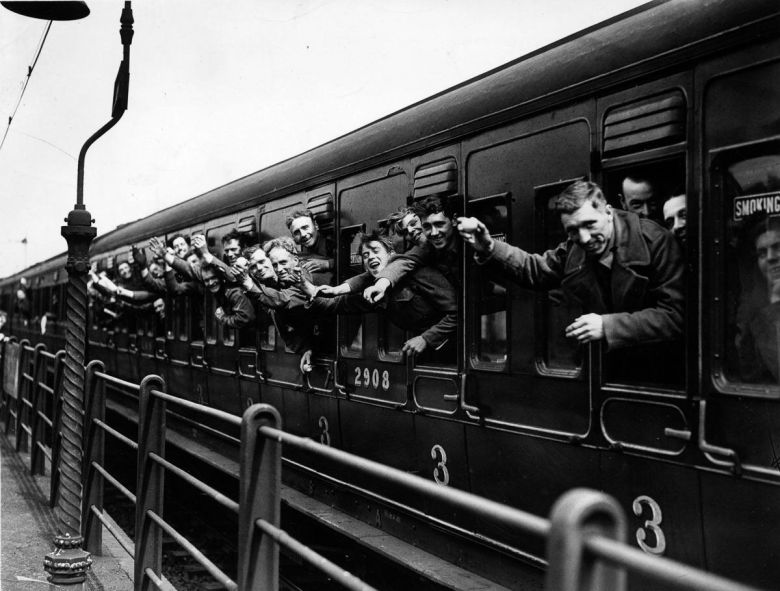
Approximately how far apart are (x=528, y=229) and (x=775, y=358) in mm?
1702

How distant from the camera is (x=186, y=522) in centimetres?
1013

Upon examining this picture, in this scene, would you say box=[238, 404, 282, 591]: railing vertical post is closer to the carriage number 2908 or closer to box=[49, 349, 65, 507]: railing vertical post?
the carriage number 2908

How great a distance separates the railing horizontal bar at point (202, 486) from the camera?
136 inches

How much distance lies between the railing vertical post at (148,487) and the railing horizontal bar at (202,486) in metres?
0.08

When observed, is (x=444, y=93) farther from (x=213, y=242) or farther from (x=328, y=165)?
(x=213, y=242)

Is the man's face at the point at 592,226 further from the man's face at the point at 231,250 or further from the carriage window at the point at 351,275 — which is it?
the man's face at the point at 231,250

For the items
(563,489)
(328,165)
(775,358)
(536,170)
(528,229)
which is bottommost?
(563,489)

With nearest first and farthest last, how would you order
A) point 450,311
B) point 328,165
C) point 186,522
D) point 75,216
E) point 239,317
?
1. point 450,311
2. point 75,216
3. point 328,165
4. point 239,317
5. point 186,522

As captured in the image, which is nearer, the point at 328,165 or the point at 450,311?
the point at 450,311

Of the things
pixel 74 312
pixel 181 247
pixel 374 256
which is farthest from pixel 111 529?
pixel 181 247

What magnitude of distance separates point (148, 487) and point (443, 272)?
2.15 metres

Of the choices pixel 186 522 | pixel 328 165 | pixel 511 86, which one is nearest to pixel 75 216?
pixel 328 165

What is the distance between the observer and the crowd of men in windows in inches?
154

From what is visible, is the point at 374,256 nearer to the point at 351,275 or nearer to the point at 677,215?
the point at 351,275
